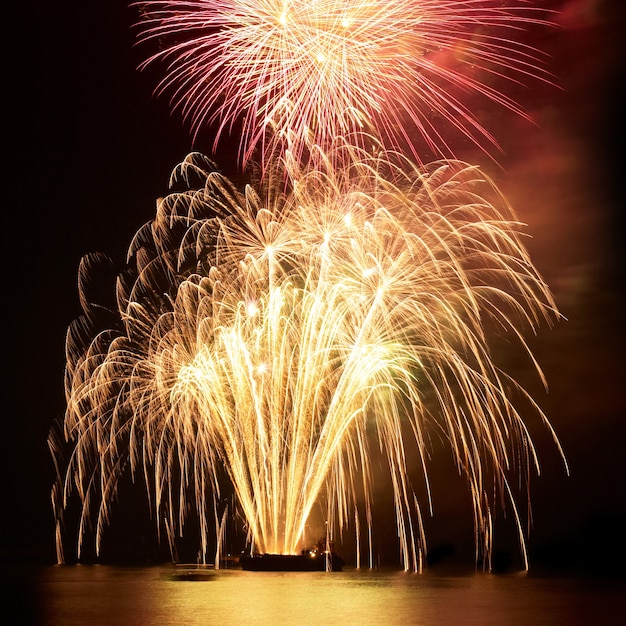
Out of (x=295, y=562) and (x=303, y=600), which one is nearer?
(x=303, y=600)

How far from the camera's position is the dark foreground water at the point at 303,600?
23.8 metres

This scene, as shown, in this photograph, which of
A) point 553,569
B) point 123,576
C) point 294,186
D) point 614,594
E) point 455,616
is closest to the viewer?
point 455,616

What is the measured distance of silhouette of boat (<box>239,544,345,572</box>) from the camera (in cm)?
4103

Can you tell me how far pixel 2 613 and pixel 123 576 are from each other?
21007 millimetres

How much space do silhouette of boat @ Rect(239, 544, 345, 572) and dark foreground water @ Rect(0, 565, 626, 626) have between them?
0.42 meters

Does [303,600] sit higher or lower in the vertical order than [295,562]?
lower

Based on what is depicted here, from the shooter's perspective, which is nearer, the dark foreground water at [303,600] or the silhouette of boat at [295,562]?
the dark foreground water at [303,600]

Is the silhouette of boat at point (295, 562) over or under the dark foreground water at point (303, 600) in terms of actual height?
over

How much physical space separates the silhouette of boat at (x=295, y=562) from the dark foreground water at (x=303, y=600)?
0.42m

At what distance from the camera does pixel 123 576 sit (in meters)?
46.1

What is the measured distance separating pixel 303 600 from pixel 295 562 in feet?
44.2

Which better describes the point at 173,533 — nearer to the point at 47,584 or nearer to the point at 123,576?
the point at 123,576

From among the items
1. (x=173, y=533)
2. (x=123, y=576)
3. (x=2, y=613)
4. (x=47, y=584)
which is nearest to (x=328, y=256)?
(x=2, y=613)

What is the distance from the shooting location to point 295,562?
139 ft
